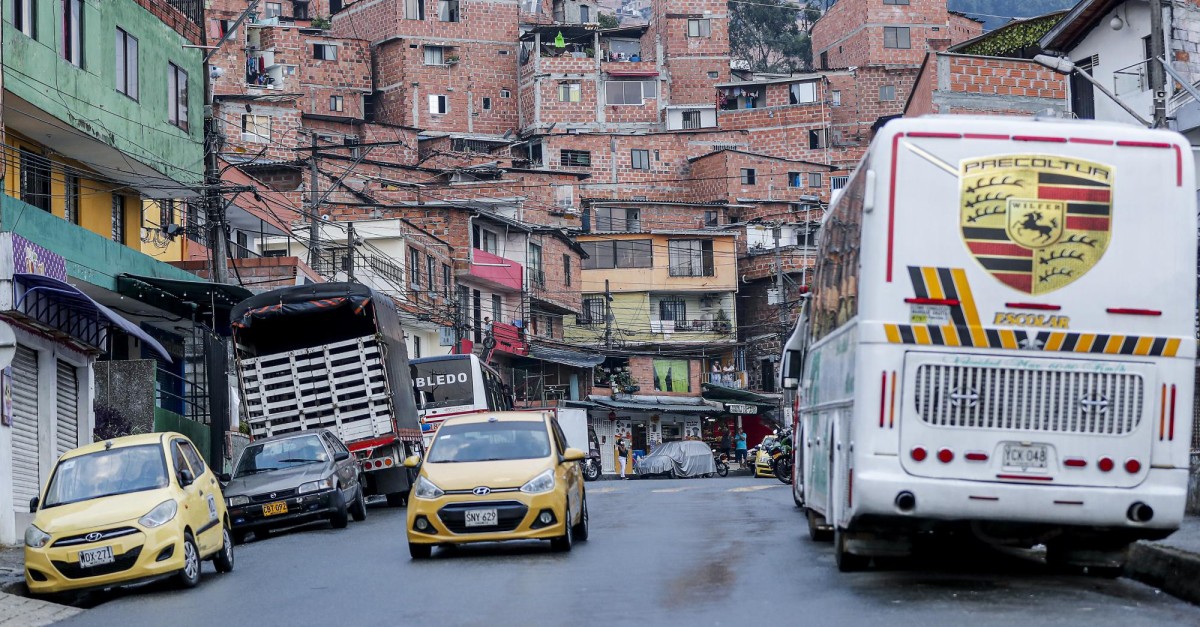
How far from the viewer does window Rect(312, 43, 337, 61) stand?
304 ft

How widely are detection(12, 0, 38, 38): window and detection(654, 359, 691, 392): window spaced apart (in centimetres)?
5053

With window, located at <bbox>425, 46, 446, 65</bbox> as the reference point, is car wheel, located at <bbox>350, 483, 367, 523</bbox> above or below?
below

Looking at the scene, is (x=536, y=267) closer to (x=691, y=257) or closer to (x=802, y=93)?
(x=691, y=257)

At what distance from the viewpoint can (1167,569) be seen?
1377cm

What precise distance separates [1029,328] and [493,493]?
7000mm

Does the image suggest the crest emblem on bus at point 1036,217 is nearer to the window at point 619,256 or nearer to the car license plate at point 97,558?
the car license plate at point 97,558

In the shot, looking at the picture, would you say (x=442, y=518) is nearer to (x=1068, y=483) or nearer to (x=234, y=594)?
(x=234, y=594)

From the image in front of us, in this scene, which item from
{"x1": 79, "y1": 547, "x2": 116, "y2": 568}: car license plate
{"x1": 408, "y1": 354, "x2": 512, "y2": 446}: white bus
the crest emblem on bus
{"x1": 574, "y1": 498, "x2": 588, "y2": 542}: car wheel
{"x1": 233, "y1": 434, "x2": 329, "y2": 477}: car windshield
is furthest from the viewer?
{"x1": 408, "y1": 354, "x2": 512, "y2": 446}: white bus

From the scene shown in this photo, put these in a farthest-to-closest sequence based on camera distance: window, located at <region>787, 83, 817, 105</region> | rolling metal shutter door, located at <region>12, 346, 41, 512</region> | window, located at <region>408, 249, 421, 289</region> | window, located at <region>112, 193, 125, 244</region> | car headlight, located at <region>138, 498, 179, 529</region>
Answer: window, located at <region>787, 83, 817, 105</region> → window, located at <region>408, 249, 421, 289</region> → window, located at <region>112, 193, 125, 244</region> → rolling metal shutter door, located at <region>12, 346, 41, 512</region> → car headlight, located at <region>138, 498, 179, 529</region>

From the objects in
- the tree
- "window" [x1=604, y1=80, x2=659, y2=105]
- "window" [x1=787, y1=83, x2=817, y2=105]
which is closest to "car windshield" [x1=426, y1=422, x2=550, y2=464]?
"window" [x1=604, y1=80, x2=659, y2=105]

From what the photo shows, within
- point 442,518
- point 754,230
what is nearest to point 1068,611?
point 442,518

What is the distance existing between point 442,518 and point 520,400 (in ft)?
172

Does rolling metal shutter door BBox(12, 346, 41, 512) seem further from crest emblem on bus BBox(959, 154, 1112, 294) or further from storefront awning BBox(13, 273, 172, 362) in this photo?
crest emblem on bus BBox(959, 154, 1112, 294)

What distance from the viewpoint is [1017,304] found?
11906 millimetres
